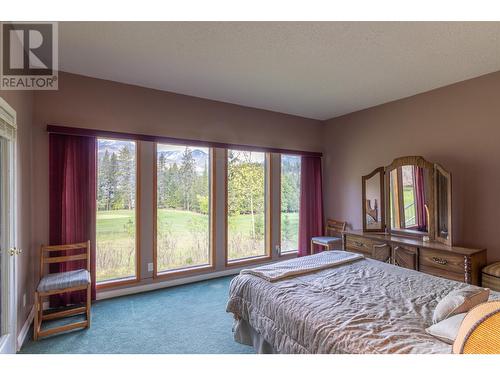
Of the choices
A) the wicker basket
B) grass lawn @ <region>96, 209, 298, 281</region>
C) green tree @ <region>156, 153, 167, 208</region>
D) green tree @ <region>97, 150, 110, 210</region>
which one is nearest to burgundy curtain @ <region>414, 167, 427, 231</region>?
the wicker basket

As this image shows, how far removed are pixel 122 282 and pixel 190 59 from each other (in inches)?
107

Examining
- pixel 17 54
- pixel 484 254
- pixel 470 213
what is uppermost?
pixel 17 54

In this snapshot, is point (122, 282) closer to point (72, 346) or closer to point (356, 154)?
point (72, 346)

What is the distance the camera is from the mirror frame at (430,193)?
303 cm

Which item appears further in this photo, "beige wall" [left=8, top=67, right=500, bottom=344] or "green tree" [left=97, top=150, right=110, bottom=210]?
"green tree" [left=97, top=150, right=110, bottom=210]

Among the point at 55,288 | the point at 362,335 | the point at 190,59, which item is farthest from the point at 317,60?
the point at 55,288

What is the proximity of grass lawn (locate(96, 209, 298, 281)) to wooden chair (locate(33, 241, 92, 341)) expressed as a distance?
0.31 meters

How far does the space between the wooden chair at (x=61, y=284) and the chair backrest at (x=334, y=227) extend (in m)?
3.63

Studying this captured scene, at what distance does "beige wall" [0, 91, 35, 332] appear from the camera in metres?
2.13

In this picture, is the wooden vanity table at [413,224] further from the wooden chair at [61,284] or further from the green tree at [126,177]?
the wooden chair at [61,284]

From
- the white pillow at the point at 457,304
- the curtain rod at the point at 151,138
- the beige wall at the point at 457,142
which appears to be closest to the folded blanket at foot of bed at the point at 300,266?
the white pillow at the point at 457,304

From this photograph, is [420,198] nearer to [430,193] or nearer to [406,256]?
[430,193]

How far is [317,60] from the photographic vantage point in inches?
96.8

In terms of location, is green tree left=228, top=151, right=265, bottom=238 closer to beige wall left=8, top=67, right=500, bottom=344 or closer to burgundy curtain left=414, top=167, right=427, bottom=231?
beige wall left=8, top=67, right=500, bottom=344
